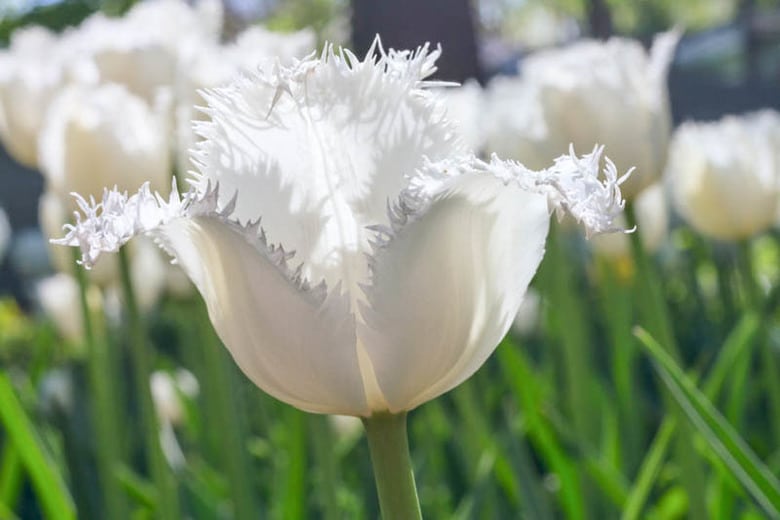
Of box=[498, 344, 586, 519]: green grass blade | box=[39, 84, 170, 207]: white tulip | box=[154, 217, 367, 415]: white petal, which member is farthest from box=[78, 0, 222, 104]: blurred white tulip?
box=[154, 217, 367, 415]: white petal

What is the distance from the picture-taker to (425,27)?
449 centimetres

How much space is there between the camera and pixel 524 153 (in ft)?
5.04

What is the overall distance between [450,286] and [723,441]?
16.0 inches

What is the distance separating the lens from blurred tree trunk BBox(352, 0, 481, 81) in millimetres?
4453

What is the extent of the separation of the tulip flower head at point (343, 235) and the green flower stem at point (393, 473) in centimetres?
1

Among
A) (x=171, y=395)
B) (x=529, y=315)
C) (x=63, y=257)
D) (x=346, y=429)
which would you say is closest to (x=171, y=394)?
(x=171, y=395)

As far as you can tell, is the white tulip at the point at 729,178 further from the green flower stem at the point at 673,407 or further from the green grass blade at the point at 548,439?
the green flower stem at the point at 673,407

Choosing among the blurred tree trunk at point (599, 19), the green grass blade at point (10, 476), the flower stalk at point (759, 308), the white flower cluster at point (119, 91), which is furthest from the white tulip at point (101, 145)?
the blurred tree trunk at point (599, 19)

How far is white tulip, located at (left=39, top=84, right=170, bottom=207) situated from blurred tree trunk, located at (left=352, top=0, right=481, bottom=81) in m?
3.13

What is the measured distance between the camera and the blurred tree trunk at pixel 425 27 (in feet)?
14.6

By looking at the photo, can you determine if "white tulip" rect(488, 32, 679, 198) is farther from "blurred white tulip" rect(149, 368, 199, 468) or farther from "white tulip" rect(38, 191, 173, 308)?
"blurred white tulip" rect(149, 368, 199, 468)

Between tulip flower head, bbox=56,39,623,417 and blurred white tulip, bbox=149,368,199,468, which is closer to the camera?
tulip flower head, bbox=56,39,623,417

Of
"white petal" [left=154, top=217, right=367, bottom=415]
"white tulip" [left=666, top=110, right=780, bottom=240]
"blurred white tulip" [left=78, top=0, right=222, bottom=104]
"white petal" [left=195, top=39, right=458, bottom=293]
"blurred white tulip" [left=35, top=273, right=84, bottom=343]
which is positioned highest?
"white petal" [left=195, top=39, right=458, bottom=293]

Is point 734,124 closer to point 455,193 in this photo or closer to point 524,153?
point 524,153
